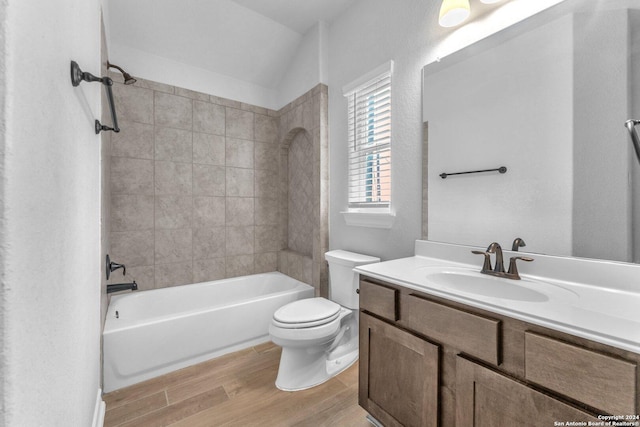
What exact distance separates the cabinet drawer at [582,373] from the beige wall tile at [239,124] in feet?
9.37

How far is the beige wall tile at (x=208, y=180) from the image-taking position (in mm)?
2719

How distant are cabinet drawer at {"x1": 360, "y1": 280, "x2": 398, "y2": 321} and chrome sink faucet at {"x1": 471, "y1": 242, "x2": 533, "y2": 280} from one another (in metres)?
0.45

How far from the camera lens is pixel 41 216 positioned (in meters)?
0.55

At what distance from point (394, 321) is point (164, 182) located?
234cm

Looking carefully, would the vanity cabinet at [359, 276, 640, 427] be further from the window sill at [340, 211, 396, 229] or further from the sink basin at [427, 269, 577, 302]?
the window sill at [340, 211, 396, 229]

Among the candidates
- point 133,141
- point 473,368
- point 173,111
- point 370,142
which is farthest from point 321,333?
point 173,111

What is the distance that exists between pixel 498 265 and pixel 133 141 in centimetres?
284

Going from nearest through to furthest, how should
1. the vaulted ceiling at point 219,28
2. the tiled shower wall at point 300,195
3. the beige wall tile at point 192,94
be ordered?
the vaulted ceiling at point 219,28 < the beige wall tile at point 192,94 < the tiled shower wall at point 300,195

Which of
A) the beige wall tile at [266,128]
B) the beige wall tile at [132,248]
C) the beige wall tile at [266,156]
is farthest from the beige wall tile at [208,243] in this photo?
the beige wall tile at [266,128]

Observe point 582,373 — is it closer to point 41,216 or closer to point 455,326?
point 455,326

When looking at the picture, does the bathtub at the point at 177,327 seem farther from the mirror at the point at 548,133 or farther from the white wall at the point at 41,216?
the mirror at the point at 548,133

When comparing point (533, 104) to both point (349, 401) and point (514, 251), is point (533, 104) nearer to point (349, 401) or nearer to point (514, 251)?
point (514, 251)

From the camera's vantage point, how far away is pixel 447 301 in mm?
1049

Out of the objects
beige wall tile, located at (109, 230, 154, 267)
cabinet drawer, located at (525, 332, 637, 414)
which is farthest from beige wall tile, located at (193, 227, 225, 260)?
cabinet drawer, located at (525, 332, 637, 414)
